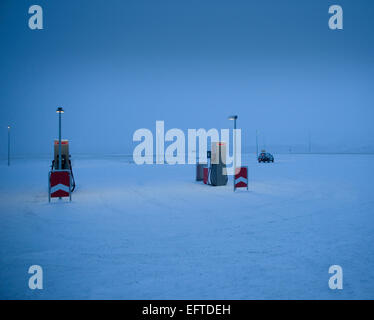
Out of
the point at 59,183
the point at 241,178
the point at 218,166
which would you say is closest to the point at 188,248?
the point at 59,183

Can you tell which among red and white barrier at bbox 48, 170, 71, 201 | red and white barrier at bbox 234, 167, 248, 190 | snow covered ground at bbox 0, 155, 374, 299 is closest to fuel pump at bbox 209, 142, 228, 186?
red and white barrier at bbox 234, 167, 248, 190

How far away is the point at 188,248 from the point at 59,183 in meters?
7.29

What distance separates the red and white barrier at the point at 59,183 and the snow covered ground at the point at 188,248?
505 millimetres

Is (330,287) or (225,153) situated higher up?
(225,153)

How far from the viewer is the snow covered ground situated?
378cm

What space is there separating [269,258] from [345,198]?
24.5 feet

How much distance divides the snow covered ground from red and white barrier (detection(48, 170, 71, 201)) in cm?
51

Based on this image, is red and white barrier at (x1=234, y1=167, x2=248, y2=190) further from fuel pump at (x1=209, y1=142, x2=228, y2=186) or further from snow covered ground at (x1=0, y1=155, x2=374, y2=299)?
snow covered ground at (x1=0, y1=155, x2=374, y2=299)

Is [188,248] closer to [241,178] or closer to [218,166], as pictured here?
[241,178]

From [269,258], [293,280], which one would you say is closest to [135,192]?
[269,258]
